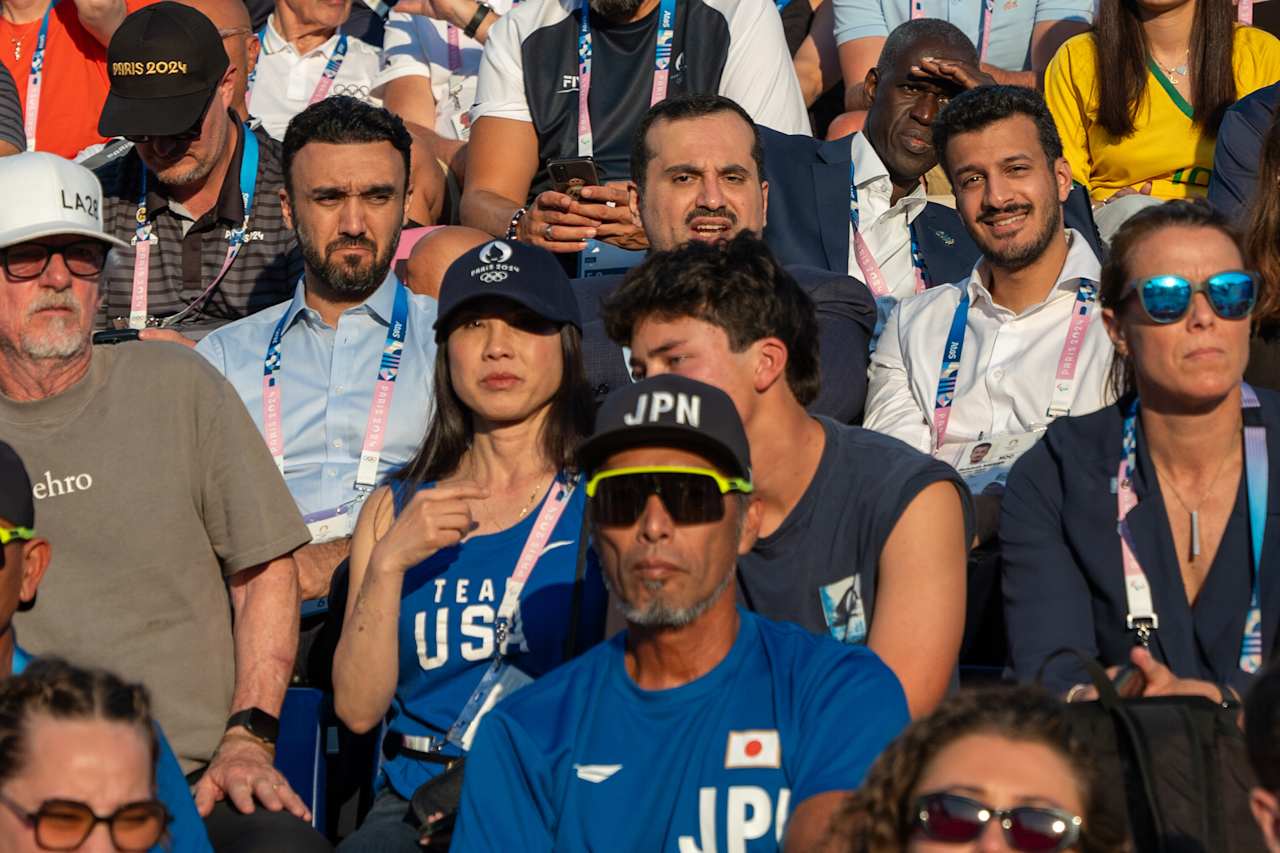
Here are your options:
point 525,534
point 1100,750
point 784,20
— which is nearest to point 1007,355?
point 525,534

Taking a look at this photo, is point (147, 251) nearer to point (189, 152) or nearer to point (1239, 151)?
point (189, 152)

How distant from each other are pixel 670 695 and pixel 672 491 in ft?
1.24

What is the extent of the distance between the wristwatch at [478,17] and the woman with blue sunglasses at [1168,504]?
437 centimetres

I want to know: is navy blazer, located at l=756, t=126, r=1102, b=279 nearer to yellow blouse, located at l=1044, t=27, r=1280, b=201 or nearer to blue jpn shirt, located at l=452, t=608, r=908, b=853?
yellow blouse, located at l=1044, t=27, r=1280, b=201

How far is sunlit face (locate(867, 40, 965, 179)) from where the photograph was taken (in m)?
6.38

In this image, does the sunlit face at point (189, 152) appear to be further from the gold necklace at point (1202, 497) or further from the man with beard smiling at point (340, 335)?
the gold necklace at point (1202, 497)

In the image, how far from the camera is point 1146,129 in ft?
21.4

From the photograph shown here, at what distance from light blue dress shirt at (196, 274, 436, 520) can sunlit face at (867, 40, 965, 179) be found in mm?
1810

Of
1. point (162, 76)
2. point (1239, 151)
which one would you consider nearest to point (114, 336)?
point (162, 76)

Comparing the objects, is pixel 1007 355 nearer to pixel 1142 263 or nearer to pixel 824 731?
pixel 1142 263

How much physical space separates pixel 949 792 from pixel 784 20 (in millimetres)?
6118

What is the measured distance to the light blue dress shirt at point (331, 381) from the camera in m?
5.41

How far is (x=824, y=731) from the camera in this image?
124 inches

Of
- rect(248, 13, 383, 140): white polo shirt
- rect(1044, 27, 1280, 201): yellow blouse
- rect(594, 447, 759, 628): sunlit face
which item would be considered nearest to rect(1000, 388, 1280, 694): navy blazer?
rect(594, 447, 759, 628): sunlit face
